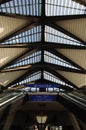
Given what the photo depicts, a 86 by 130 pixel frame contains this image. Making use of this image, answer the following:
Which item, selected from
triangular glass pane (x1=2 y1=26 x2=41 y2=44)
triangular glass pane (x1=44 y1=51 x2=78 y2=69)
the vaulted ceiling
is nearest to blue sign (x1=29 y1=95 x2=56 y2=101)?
the vaulted ceiling

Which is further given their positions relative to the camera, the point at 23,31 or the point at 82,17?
the point at 23,31

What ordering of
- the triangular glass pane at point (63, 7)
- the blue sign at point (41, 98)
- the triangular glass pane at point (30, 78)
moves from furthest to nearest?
the triangular glass pane at point (30, 78), the blue sign at point (41, 98), the triangular glass pane at point (63, 7)

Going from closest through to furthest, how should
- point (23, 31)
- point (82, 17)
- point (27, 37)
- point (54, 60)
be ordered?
point (82, 17)
point (23, 31)
point (27, 37)
point (54, 60)

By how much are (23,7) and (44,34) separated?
7152 mm

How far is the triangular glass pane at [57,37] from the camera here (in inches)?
1105

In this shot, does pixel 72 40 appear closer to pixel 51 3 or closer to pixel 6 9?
pixel 51 3

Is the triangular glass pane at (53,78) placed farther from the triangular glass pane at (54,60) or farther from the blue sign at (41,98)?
the blue sign at (41,98)

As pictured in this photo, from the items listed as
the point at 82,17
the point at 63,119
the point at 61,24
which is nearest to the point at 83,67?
the point at 63,119

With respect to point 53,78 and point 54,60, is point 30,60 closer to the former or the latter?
point 54,60

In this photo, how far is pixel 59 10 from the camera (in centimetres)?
2473

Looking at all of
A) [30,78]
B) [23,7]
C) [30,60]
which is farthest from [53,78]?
[23,7]

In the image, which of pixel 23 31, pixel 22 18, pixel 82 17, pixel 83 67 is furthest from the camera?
pixel 83 67

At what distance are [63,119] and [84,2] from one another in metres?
17.8

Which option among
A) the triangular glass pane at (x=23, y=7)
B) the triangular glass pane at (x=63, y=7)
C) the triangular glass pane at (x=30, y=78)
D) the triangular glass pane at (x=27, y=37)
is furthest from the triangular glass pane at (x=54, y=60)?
the triangular glass pane at (x=23, y=7)
